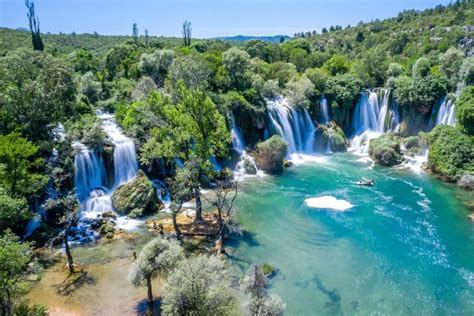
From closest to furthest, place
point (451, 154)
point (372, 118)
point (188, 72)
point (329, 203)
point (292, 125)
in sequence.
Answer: point (329, 203), point (451, 154), point (188, 72), point (292, 125), point (372, 118)

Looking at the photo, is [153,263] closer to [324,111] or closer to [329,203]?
[329,203]

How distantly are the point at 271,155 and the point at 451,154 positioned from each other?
851 inches

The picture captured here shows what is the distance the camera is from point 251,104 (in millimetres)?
52094

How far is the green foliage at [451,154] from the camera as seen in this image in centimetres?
4266

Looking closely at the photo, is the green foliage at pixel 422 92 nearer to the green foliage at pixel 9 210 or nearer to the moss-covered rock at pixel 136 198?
the moss-covered rock at pixel 136 198

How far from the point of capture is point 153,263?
846 inches

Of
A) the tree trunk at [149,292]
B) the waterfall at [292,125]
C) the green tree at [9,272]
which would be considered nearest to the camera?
the green tree at [9,272]

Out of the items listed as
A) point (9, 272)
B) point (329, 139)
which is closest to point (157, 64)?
point (329, 139)

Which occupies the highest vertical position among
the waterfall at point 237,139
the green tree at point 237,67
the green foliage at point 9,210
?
the green tree at point 237,67

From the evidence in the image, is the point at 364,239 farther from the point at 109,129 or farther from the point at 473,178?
the point at 109,129

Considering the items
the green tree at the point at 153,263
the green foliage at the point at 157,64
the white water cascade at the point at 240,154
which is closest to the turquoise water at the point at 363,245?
the white water cascade at the point at 240,154

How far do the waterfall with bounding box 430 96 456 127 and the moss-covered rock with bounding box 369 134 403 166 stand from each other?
781 centimetres

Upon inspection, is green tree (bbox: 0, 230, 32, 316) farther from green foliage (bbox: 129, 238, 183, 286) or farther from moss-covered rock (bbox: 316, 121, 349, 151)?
moss-covered rock (bbox: 316, 121, 349, 151)

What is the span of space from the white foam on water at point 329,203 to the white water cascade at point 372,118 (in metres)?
21.4
